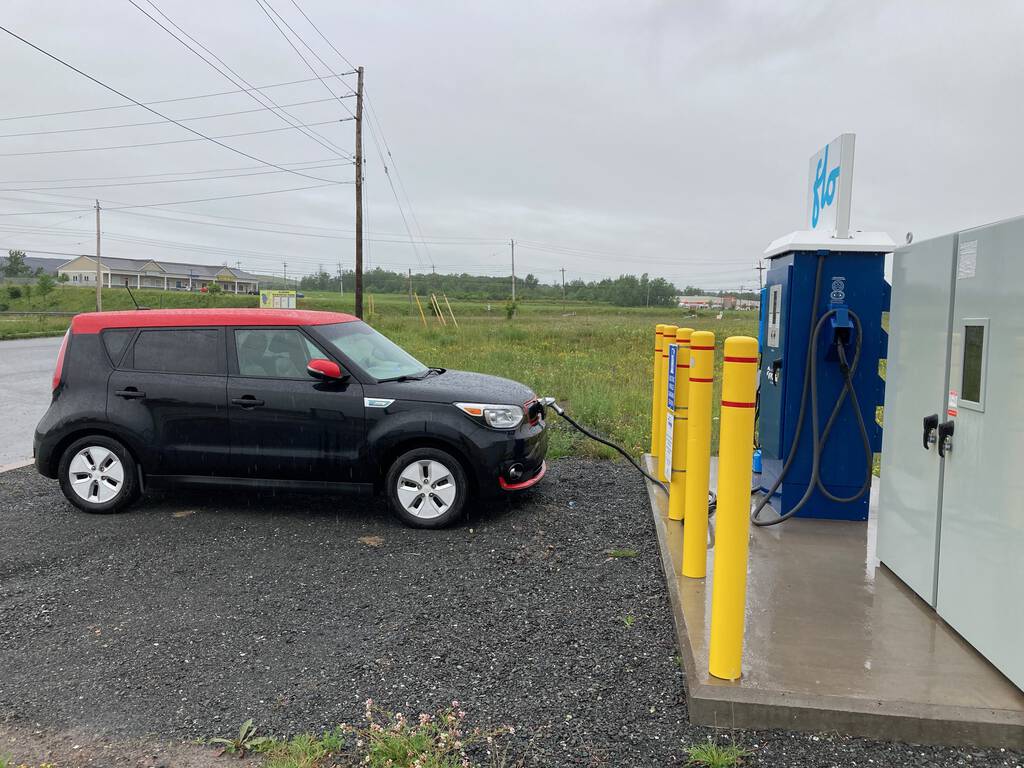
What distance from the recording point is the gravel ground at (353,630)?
11.0 feet

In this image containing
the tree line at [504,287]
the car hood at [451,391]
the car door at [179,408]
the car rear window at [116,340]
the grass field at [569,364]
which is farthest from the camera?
the tree line at [504,287]

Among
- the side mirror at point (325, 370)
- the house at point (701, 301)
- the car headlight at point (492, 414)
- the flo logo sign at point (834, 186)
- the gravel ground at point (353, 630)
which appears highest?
the house at point (701, 301)

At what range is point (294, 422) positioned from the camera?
6.28 m

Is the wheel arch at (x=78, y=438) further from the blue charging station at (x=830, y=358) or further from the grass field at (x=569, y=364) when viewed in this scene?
the blue charging station at (x=830, y=358)

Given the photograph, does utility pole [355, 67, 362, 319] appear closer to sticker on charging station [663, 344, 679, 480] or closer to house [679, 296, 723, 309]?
sticker on charging station [663, 344, 679, 480]

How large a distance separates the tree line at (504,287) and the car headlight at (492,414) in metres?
55.7

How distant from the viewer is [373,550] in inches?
223

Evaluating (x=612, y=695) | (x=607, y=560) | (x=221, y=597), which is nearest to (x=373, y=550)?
(x=221, y=597)

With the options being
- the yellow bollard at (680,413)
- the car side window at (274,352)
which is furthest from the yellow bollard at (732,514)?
the car side window at (274,352)

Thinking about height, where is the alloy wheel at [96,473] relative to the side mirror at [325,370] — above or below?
below

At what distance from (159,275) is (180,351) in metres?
109

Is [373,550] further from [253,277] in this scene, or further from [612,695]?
[253,277]

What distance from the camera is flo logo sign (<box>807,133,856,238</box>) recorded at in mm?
5652

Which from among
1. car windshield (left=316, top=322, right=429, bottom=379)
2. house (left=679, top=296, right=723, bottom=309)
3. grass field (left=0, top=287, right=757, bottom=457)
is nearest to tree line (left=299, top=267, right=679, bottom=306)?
house (left=679, top=296, right=723, bottom=309)
